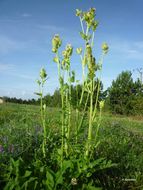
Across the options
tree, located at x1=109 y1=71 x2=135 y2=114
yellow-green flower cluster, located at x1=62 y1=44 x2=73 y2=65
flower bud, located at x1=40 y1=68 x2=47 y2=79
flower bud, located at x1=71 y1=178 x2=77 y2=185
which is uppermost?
tree, located at x1=109 y1=71 x2=135 y2=114

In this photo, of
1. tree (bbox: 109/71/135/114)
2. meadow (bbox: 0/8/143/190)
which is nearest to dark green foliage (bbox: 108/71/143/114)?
tree (bbox: 109/71/135/114)

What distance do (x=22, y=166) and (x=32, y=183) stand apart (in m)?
0.26

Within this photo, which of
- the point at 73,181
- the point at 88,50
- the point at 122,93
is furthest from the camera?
the point at 122,93

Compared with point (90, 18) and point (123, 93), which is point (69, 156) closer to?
point (90, 18)

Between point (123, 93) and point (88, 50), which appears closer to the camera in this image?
point (88, 50)

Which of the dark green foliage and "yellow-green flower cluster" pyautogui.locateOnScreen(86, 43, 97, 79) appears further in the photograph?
the dark green foliage

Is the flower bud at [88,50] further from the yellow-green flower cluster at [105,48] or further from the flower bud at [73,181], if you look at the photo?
the flower bud at [73,181]

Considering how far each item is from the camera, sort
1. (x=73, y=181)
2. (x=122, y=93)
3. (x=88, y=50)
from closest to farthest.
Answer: (x=73, y=181) < (x=88, y=50) < (x=122, y=93)

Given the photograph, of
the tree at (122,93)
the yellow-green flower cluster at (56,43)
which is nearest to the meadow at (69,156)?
the yellow-green flower cluster at (56,43)

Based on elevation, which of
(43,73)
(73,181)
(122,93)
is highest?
(122,93)

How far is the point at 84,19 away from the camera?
14.1 ft

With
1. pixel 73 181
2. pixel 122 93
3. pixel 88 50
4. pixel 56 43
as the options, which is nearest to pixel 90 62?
pixel 88 50

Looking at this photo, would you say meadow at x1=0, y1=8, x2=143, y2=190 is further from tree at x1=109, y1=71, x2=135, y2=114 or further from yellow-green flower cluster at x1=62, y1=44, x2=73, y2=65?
tree at x1=109, y1=71, x2=135, y2=114

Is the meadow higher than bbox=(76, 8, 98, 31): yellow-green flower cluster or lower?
lower
